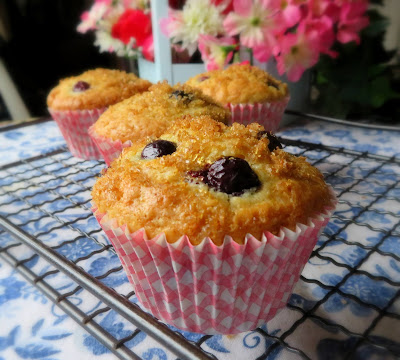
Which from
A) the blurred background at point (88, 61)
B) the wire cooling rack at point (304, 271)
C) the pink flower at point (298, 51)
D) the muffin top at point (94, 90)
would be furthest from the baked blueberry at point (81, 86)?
the blurred background at point (88, 61)

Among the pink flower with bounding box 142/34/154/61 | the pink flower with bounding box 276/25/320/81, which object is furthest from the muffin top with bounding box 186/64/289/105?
the pink flower with bounding box 142/34/154/61

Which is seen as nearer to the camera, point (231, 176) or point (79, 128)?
point (231, 176)

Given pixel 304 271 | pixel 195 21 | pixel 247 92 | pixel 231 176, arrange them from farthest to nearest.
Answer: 1. pixel 195 21
2. pixel 247 92
3. pixel 304 271
4. pixel 231 176

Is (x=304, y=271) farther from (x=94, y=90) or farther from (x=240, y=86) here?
(x=94, y=90)

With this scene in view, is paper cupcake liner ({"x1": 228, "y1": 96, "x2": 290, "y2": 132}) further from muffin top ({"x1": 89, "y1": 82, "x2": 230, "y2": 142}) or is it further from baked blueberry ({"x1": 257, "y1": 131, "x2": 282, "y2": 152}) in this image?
baked blueberry ({"x1": 257, "y1": 131, "x2": 282, "y2": 152})

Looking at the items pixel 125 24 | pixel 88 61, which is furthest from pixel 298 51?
pixel 88 61

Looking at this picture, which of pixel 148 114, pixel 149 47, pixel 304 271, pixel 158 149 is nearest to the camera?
pixel 158 149

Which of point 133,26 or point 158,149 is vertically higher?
point 158,149

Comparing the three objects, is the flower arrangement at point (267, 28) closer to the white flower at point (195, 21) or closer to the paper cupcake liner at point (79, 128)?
the white flower at point (195, 21)
